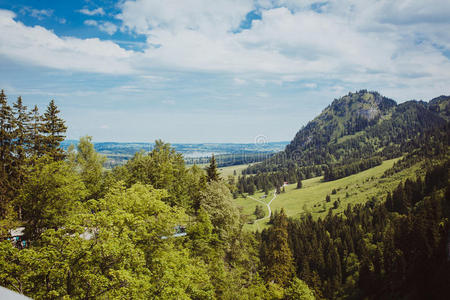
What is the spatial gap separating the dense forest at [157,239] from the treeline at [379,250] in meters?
0.41

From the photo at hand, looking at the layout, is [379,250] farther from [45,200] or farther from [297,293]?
[45,200]

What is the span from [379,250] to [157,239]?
3533 inches

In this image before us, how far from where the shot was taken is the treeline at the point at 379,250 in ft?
217

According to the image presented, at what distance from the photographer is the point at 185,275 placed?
22781 millimetres

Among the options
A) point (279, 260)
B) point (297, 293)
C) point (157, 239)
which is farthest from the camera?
point (279, 260)

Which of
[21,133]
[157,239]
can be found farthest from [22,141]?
[157,239]

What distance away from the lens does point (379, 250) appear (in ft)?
291

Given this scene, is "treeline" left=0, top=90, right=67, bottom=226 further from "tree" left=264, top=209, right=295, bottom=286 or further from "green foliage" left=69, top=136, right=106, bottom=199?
"tree" left=264, top=209, right=295, bottom=286

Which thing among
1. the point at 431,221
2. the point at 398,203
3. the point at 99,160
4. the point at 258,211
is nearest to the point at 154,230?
the point at 99,160

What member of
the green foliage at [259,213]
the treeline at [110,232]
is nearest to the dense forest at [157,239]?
the treeline at [110,232]

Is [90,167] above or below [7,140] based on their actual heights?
below

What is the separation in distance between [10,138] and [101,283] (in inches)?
1731

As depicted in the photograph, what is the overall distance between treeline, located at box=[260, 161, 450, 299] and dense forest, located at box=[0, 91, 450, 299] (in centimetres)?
41

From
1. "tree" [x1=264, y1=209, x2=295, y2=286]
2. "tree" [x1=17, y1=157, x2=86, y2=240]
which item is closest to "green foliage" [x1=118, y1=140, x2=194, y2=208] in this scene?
→ "tree" [x1=17, y1=157, x2=86, y2=240]
